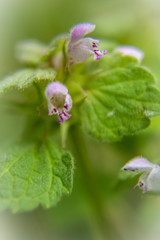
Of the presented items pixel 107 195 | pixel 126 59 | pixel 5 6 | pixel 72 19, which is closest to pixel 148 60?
pixel 126 59

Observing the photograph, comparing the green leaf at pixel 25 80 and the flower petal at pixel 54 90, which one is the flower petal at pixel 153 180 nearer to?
the flower petal at pixel 54 90

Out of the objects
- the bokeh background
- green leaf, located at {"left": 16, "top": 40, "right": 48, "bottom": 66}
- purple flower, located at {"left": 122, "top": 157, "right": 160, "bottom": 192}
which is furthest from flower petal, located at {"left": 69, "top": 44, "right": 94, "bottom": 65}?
the bokeh background

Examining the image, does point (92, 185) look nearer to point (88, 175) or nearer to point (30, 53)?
point (88, 175)

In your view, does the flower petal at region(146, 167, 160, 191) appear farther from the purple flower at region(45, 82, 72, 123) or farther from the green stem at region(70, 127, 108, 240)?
the green stem at region(70, 127, 108, 240)


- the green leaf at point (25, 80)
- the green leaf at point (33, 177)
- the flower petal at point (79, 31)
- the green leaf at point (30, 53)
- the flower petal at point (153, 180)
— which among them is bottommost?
the flower petal at point (153, 180)

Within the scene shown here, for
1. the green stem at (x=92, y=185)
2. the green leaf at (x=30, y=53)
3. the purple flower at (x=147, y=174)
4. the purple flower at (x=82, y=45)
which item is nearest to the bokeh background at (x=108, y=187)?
the green stem at (x=92, y=185)

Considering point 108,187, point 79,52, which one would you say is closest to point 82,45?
point 79,52
